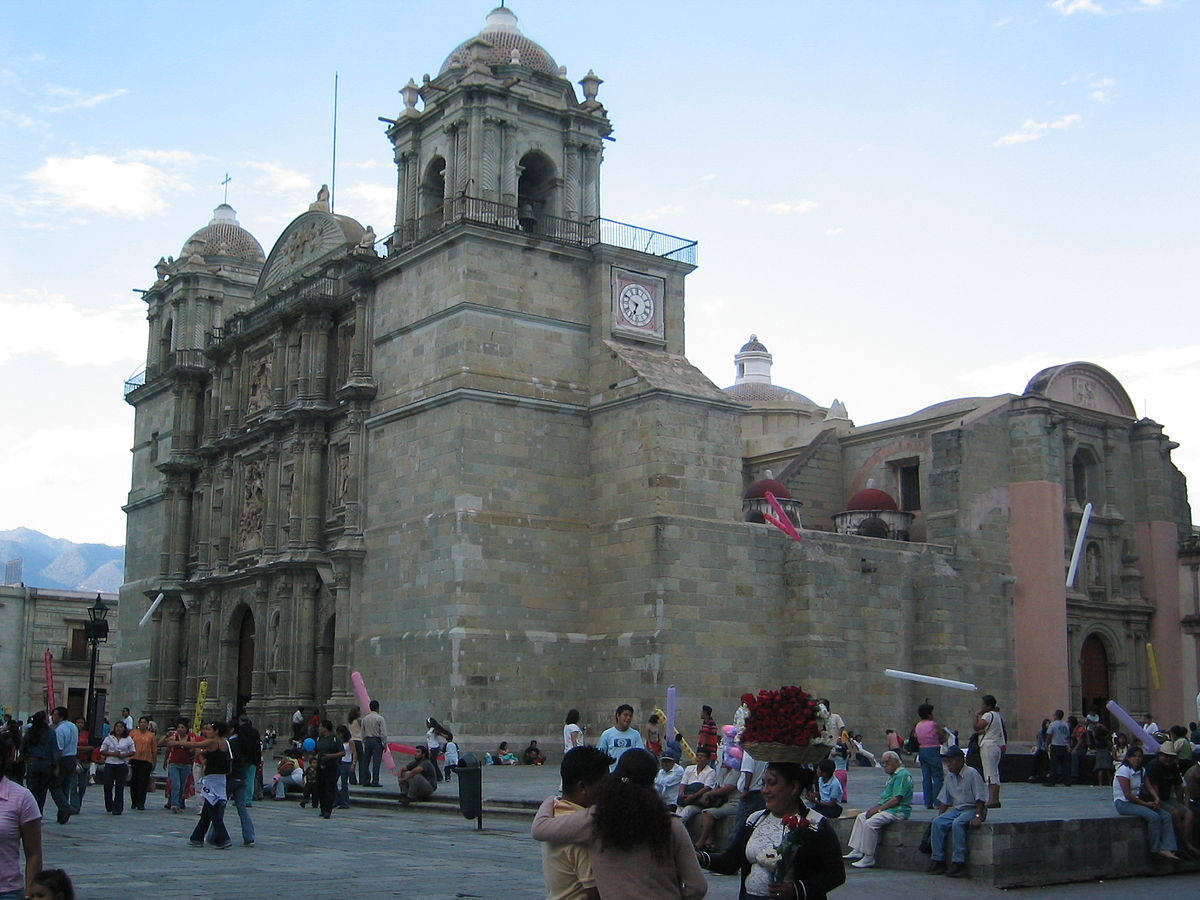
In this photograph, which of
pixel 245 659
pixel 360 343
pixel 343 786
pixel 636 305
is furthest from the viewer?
pixel 245 659

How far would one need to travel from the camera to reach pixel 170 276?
48.9 metres

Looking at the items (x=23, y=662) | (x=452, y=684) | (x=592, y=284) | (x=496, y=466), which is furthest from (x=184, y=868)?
(x=23, y=662)

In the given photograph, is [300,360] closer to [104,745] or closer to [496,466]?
[496,466]

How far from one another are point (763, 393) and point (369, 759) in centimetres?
3277

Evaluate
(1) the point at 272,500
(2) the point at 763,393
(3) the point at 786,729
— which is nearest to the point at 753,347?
(2) the point at 763,393

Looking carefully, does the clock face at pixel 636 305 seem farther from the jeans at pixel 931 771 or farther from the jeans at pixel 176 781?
the jeans at pixel 931 771

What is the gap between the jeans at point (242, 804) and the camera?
16.5m

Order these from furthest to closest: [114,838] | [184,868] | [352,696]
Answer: [352,696]
[114,838]
[184,868]

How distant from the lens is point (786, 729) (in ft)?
25.3

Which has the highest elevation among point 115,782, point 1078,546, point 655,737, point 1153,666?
point 1078,546

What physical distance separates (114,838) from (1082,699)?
29.0 m

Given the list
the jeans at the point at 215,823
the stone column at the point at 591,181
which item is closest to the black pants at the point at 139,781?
the jeans at the point at 215,823

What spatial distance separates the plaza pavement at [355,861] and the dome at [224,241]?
30312 mm

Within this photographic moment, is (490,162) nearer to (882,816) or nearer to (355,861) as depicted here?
(355,861)
